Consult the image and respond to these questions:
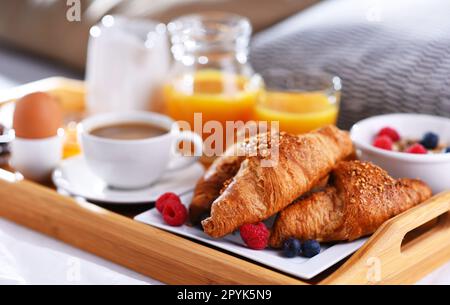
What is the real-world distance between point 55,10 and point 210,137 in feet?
4.29

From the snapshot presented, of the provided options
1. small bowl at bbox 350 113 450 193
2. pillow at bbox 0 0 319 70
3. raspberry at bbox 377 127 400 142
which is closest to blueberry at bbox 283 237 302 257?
small bowl at bbox 350 113 450 193

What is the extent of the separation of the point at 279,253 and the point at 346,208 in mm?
108

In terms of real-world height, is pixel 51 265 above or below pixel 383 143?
below

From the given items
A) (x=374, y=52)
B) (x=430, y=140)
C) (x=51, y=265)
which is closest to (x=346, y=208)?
(x=430, y=140)

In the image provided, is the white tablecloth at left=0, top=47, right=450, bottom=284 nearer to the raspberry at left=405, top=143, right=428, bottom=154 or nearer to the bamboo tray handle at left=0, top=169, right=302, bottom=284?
the bamboo tray handle at left=0, top=169, right=302, bottom=284

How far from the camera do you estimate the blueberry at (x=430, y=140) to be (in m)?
1.24

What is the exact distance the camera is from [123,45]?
1514 mm

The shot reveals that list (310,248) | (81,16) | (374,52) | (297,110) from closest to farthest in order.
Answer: (310,248) < (297,110) < (374,52) < (81,16)

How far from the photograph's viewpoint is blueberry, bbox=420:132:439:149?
1.24 m

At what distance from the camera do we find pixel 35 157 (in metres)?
1.28

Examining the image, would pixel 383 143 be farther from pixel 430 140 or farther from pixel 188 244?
pixel 188 244

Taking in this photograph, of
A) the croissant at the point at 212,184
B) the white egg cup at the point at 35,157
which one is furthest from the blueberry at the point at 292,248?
the white egg cup at the point at 35,157

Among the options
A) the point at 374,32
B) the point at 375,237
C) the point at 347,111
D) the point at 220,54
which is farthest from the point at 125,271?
the point at 374,32
